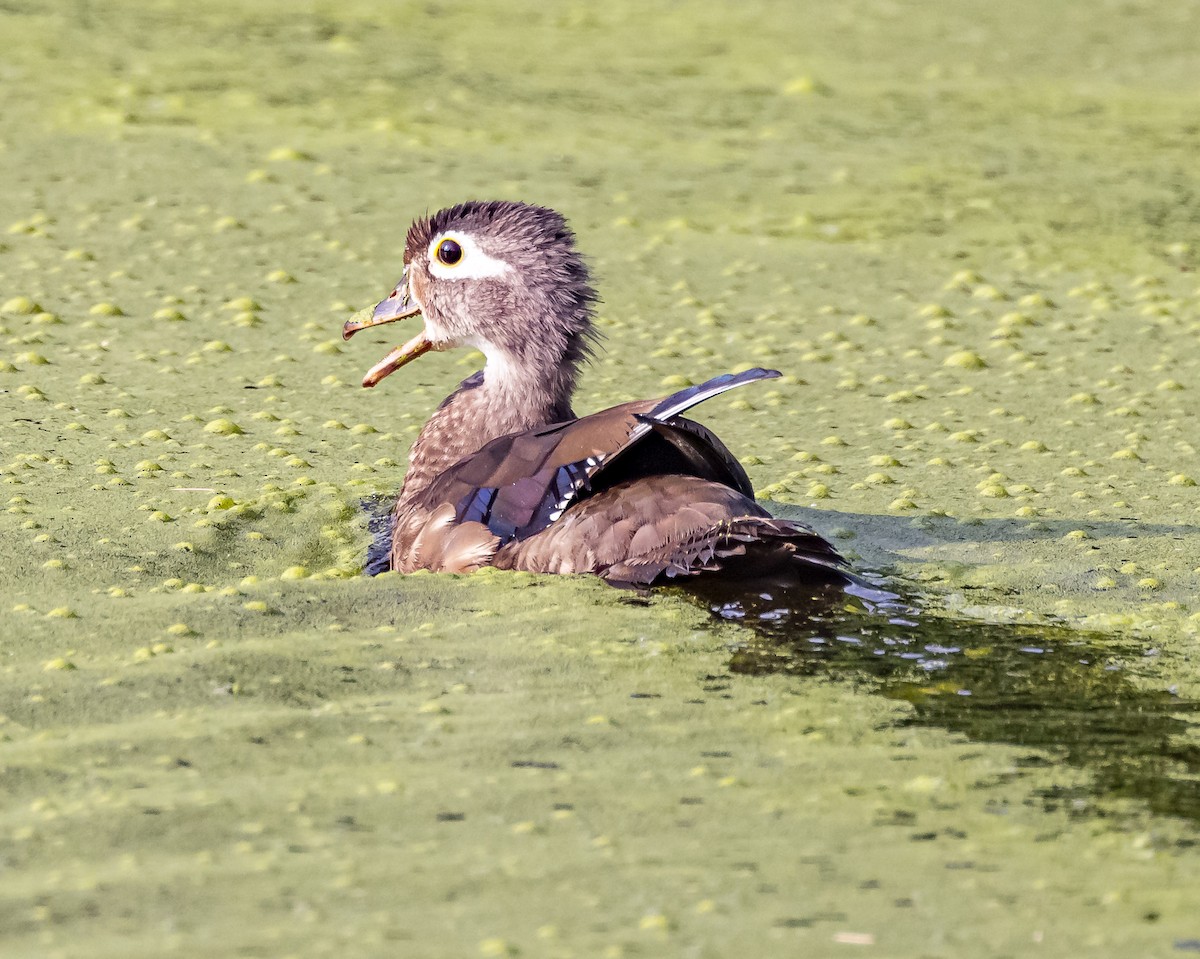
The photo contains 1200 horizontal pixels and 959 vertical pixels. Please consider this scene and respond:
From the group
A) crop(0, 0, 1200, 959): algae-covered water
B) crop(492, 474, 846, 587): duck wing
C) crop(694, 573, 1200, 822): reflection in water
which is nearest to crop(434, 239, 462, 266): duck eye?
crop(0, 0, 1200, 959): algae-covered water

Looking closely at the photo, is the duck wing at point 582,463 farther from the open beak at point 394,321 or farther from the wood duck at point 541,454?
the open beak at point 394,321

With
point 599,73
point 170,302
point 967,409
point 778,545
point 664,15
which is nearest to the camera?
point 778,545

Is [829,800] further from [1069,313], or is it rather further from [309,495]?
[1069,313]

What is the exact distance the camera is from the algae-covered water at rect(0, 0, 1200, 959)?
101 inches

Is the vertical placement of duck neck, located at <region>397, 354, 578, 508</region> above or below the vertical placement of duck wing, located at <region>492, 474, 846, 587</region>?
above

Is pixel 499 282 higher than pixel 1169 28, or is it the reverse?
pixel 1169 28

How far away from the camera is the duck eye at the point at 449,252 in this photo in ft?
15.3

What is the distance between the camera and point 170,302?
6102 millimetres

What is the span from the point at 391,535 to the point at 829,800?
1759 mm

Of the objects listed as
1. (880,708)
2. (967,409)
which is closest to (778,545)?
(880,708)

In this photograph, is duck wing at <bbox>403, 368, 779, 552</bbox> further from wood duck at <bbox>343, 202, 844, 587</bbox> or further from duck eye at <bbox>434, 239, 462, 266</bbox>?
duck eye at <bbox>434, 239, 462, 266</bbox>

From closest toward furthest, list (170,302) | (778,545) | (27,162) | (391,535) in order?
(778,545)
(391,535)
(170,302)
(27,162)

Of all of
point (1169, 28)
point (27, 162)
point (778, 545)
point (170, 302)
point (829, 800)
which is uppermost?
point (1169, 28)

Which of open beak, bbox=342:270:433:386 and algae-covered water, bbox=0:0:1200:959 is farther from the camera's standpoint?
open beak, bbox=342:270:433:386
